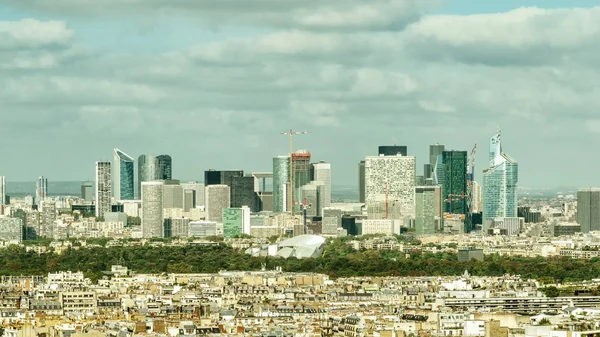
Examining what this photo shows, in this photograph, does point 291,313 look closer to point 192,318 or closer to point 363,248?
point 192,318

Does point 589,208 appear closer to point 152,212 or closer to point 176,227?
point 176,227

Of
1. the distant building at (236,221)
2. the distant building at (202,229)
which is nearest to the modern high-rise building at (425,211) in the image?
the distant building at (236,221)

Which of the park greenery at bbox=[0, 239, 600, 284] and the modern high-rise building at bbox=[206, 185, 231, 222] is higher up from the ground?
the modern high-rise building at bbox=[206, 185, 231, 222]

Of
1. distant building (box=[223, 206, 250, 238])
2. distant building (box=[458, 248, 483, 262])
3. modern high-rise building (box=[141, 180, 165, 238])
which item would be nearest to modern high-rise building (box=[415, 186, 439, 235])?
distant building (box=[223, 206, 250, 238])

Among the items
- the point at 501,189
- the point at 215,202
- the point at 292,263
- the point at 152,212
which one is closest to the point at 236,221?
the point at 152,212

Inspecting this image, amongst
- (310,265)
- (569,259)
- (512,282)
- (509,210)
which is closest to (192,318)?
(512,282)

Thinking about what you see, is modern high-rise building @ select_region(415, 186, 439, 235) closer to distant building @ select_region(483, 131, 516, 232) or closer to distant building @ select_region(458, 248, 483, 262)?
distant building @ select_region(483, 131, 516, 232)
